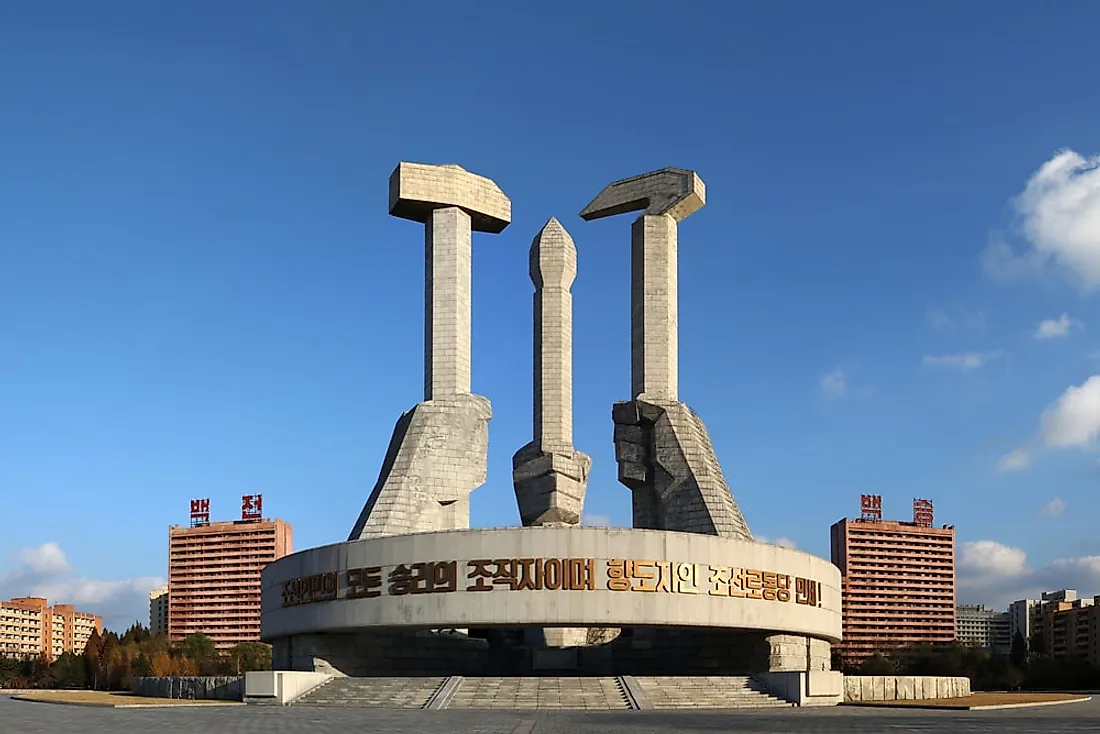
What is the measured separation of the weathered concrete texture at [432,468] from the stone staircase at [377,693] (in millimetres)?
7749

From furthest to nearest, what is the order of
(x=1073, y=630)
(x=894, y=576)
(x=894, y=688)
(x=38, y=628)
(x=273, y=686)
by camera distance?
(x=38, y=628) → (x=894, y=576) → (x=1073, y=630) → (x=894, y=688) → (x=273, y=686)

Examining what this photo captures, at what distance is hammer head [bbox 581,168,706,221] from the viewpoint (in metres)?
52.7

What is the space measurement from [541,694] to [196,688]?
1379 cm

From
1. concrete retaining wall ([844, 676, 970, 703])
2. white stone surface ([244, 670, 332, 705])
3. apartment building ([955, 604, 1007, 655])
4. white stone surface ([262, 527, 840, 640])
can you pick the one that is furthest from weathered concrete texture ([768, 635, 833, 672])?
apartment building ([955, 604, 1007, 655])

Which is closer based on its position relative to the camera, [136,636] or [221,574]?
[136,636]

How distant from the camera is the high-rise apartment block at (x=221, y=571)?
14412 cm

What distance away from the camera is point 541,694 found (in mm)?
36562

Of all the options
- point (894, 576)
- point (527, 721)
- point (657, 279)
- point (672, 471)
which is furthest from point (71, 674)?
point (894, 576)

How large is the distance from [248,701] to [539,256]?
21639 millimetres

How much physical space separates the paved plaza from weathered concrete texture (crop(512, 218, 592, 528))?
16.3 meters

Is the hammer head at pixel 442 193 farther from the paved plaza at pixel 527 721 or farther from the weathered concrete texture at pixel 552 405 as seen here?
the paved plaza at pixel 527 721

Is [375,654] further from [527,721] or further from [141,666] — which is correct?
[141,666]

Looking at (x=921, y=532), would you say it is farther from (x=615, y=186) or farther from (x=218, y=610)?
(x=615, y=186)

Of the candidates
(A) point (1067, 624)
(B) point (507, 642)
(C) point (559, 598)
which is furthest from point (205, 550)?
(C) point (559, 598)
